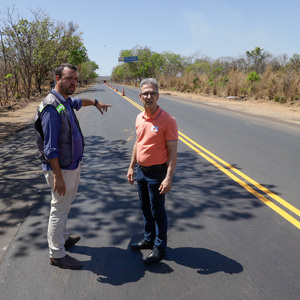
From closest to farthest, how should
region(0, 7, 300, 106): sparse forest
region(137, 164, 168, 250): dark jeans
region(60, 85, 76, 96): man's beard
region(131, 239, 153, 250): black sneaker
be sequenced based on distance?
1. region(60, 85, 76, 96): man's beard
2. region(137, 164, 168, 250): dark jeans
3. region(131, 239, 153, 250): black sneaker
4. region(0, 7, 300, 106): sparse forest

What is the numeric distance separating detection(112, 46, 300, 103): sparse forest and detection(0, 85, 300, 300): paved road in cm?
1711

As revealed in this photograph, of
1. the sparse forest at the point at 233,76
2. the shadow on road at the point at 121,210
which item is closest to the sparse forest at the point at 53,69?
the sparse forest at the point at 233,76

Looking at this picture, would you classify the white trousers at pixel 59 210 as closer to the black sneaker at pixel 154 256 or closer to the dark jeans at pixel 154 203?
the dark jeans at pixel 154 203

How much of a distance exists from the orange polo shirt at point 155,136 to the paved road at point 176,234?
108 cm

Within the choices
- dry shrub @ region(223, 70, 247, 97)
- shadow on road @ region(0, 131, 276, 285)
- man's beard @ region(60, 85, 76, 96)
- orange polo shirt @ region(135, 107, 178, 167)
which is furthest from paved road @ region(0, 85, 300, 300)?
dry shrub @ region(223, 70, 247, 97)

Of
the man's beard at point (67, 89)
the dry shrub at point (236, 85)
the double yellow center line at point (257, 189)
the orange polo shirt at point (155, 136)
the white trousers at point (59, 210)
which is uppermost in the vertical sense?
the dry shrub at point (236, 85)

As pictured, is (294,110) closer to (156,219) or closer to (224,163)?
(224,163)

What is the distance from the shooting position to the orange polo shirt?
8.73ft

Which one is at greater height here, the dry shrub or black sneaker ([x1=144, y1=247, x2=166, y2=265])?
the dry shrub

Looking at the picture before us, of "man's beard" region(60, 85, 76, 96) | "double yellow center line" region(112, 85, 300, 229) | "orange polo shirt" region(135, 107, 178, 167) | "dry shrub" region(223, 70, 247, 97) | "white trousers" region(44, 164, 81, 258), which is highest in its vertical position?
"dry shrub" region(223, 70, 247, 97)

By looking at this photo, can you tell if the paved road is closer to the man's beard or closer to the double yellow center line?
the double yellow center line

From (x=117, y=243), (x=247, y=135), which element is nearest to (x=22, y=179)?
(x=117, y=243)

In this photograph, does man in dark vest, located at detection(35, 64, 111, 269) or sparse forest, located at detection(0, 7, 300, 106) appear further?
sparse forest, located at detection(0, 7, 300, 106)

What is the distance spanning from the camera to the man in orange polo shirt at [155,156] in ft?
8.72
